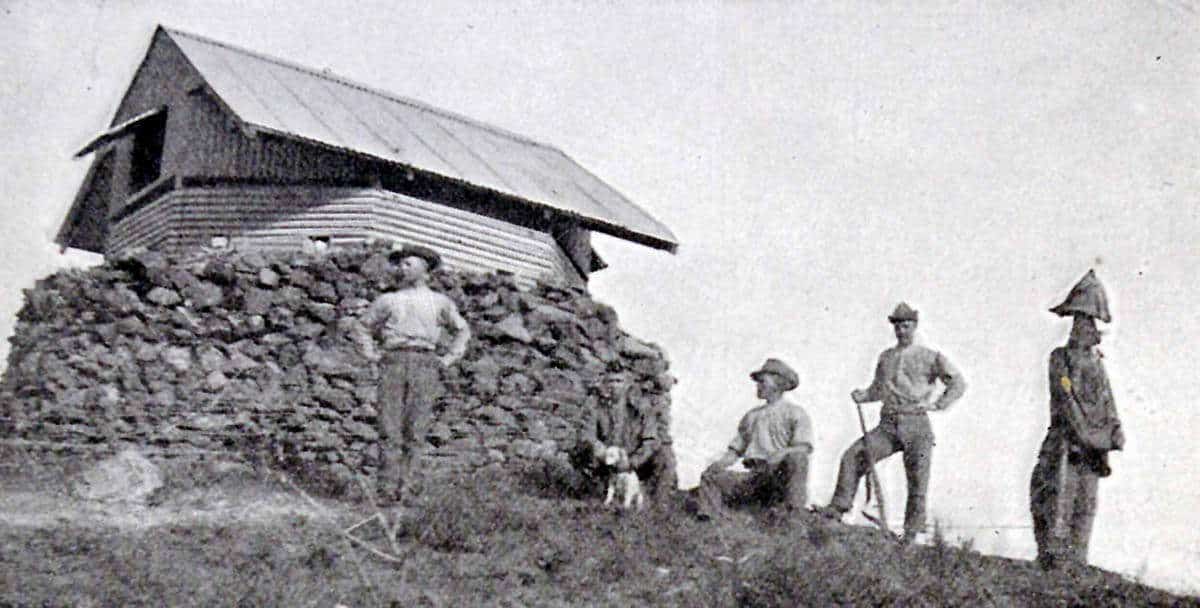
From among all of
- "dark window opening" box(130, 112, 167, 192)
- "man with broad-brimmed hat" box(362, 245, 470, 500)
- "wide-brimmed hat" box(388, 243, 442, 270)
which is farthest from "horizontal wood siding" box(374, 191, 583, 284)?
"dark window opening" box(130, 112, 167, 192)

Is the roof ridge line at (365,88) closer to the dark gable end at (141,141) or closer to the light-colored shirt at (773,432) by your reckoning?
the dark gable end at (141,141)

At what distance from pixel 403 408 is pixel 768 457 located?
3.07 meters

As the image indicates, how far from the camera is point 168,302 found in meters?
11.0

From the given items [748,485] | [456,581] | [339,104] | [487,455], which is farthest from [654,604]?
[339,104]

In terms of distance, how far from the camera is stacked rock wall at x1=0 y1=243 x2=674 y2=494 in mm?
10539

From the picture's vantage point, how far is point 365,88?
1650 cm

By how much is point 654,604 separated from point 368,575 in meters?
1.69

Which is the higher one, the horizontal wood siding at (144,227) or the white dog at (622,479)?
the horizontal wood siding at (144,227)

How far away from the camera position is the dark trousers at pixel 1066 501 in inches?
336

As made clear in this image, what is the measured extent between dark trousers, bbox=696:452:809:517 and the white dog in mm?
602

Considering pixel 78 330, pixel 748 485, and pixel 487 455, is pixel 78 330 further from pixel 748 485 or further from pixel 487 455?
Result: pixel 748 485

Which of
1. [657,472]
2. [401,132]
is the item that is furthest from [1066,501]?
[401,132]

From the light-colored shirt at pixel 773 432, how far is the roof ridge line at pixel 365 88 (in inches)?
362

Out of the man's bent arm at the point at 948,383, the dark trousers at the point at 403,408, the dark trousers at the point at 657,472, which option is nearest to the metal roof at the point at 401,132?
the dark trousers at the point at 403,408
